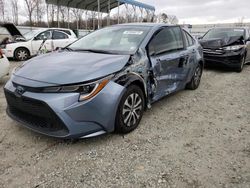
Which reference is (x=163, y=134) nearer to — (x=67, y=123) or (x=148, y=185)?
(x=148, y=185)

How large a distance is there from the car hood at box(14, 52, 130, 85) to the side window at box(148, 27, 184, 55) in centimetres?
65

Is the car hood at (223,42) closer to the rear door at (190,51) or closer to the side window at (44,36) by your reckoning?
the rear door at (190,51)

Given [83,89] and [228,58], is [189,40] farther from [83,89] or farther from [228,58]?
[83,89]

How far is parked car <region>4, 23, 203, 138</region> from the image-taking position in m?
2.44

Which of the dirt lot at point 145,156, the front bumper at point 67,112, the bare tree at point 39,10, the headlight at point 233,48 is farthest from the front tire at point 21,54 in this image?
the bare tree at point 39,10

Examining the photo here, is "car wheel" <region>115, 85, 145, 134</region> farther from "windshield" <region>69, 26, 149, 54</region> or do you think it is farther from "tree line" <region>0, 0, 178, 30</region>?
"tree line" <region>0, 0, 178, 30</region>

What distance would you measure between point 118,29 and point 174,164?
246 centimetres

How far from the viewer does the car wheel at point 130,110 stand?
2.83 meters

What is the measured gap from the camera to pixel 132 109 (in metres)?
3.05

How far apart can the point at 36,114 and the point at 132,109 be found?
Answer: 1.21 meters

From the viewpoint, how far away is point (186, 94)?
5.02 m

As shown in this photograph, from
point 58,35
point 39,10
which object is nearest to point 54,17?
point 39,10

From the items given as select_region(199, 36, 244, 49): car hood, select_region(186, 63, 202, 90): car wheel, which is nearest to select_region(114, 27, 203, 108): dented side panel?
select_region(186, 63, 202, 90): car wheel

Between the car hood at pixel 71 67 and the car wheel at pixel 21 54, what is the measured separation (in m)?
7.14
